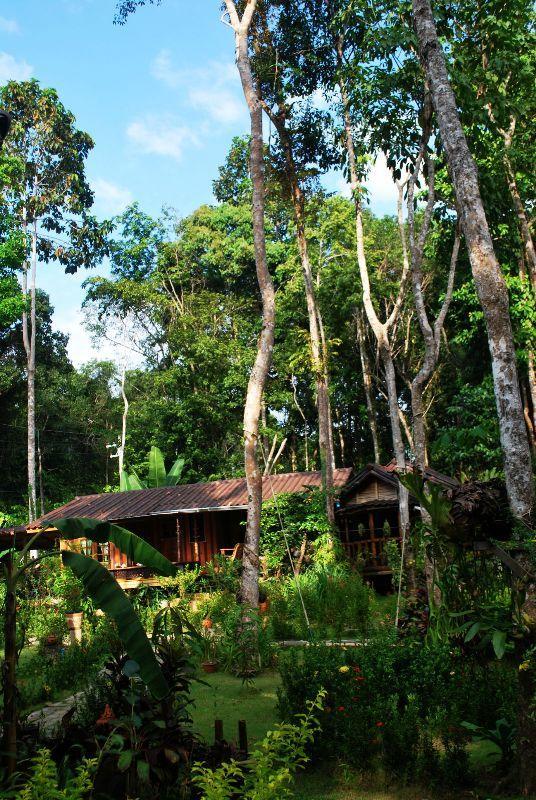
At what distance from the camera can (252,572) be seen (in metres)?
10.9

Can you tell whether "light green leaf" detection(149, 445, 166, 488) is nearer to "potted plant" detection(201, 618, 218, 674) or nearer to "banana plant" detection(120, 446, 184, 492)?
"banana plant" detection(120, 446, 184, 492)

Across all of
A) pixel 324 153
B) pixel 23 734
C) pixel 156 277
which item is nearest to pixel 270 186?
pixel 324 153

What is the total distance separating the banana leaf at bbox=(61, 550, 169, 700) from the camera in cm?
484

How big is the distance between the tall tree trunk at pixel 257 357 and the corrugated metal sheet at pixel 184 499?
314 inches

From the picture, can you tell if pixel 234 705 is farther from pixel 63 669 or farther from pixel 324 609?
pixel 324 609

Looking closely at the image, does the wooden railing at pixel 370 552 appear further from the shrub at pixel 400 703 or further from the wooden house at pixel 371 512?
the shrub at pixel 400 703

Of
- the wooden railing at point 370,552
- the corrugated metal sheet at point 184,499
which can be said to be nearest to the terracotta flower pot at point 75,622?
the corrugated metal sheet at point 184,499

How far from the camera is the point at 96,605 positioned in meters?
5.06

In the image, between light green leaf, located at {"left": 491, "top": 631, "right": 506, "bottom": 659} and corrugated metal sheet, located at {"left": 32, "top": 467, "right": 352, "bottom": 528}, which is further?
corrugated metal sheet, located at {"left": 32, "top": 467, "right": 352, "bottom": 528}

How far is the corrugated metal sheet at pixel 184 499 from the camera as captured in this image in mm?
20094

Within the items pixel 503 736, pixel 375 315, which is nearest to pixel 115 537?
pixel 503 736

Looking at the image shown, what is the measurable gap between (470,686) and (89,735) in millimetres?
3349

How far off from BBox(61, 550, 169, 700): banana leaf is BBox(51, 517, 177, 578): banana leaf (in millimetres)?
323

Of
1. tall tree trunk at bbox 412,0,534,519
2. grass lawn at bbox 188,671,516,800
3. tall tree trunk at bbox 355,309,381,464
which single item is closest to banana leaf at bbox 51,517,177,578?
grass lawn at bbox 188,671,516,800
